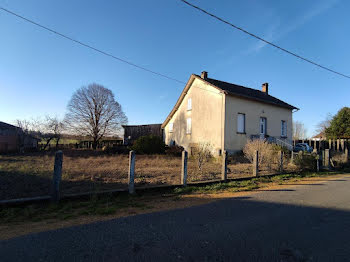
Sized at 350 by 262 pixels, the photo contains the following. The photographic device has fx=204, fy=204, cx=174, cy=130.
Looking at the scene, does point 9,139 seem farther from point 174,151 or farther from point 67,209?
point 67,209

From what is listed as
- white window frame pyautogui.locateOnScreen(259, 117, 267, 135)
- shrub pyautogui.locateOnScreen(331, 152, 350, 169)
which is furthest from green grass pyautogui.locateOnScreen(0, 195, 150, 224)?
white window frame pyautogui.locateOnScreen(259, 117, 267, 135)

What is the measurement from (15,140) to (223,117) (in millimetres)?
22318

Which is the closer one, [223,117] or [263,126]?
[223,117]

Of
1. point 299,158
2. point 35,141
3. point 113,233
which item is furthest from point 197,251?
point 35,141

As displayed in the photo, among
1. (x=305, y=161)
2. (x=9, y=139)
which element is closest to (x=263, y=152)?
(x=305, y=161)

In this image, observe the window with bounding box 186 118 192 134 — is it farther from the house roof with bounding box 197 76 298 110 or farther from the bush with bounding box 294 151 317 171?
the bush with bounding box 294 151 317 171

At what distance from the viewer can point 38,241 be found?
3.00m

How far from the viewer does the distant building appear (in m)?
32.3

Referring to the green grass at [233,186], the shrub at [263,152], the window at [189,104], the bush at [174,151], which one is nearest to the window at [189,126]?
the window at [189,104]

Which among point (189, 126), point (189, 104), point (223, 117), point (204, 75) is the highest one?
point (204, 75)

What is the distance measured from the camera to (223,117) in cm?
1675

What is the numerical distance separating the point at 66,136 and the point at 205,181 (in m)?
28.3

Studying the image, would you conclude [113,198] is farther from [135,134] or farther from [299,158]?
[135,134]

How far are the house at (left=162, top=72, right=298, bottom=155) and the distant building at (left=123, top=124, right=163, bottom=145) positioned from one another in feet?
30.2
